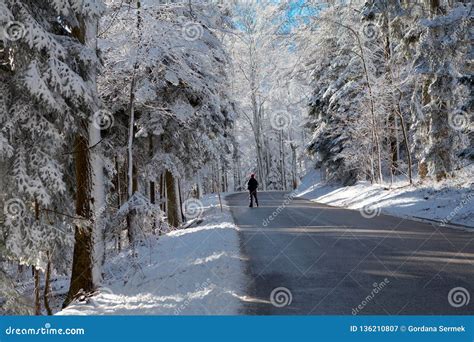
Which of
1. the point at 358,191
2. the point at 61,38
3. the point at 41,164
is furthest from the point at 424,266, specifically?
the point at 358,191

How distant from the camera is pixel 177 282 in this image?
8266 mm

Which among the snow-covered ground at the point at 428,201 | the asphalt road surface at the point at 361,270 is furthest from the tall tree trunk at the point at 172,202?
the snow-covered ground at the point at 428,201

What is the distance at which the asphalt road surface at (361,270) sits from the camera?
5816 millimetres

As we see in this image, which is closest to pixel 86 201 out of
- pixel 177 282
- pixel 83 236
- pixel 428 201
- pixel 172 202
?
pixel 83 236

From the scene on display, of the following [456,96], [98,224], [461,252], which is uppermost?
[456,96]

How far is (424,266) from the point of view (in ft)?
25.2

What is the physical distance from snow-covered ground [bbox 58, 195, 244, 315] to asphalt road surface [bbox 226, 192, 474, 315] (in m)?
0.39

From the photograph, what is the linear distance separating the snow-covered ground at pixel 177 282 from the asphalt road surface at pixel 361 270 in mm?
388

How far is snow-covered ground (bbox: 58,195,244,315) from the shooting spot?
6.51m

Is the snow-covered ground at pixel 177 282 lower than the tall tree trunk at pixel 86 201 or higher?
lower

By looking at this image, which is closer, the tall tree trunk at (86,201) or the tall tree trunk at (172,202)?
the tall tree trunk at (86,201)

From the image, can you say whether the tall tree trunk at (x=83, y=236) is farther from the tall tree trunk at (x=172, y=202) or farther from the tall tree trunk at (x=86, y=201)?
the tall tree trunk at (x=172, y=202)
